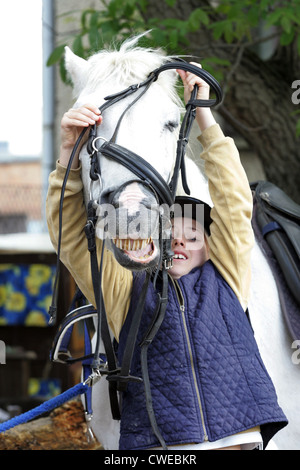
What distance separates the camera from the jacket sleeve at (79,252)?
4.91 feet

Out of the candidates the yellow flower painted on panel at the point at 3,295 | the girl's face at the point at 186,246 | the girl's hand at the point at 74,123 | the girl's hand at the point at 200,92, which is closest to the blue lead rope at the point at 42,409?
the girl's face at the point at 186,246

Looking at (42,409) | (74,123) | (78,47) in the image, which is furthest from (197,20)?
(42,409)

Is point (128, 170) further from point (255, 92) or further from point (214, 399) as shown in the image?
point (255, 92)

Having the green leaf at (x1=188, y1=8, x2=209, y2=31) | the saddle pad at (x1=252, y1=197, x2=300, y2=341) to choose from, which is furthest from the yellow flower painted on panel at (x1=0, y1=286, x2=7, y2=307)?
the saddle pad at (x1=252, y1=197, x2=300, y2=341)

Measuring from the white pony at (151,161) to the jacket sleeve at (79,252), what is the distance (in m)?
0.08

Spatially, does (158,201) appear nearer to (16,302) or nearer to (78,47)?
(78,47)

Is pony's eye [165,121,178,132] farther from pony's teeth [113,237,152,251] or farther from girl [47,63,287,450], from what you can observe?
pony's teeth [113,237,152,251]

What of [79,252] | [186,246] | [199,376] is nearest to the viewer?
[199,376]

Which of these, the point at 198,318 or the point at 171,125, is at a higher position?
the point at 171,125

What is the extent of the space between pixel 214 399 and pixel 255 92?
7.85 feet

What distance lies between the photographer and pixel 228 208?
1.56 metres

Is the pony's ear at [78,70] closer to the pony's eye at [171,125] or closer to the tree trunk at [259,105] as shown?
the pony's eye at [171,125]

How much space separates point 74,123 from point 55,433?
4.45ft

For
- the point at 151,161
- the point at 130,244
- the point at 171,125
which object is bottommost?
the point at 130,244
